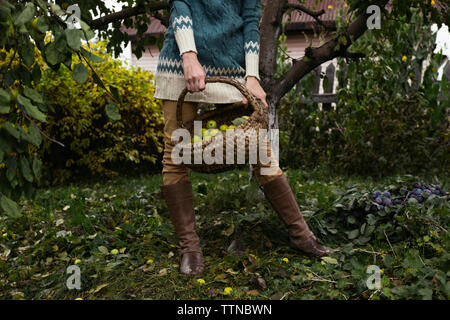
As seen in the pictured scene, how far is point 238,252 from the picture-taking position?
2182 mm

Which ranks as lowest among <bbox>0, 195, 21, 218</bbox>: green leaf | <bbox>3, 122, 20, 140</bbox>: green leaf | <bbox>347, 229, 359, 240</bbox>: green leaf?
<bbox>347, 229, 359, 240</bbox>: green leaf

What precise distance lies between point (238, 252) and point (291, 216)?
32 centimetres

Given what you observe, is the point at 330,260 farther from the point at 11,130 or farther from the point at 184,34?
the point at 11,130

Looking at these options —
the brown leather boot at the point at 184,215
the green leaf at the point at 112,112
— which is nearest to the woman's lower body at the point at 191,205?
the brown leather boot at the point at 184,215

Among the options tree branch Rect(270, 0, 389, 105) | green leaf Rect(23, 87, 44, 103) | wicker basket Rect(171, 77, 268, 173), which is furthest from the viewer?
tree branch Rect(270, 0, 389, 105)

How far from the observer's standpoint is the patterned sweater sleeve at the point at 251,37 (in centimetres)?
200

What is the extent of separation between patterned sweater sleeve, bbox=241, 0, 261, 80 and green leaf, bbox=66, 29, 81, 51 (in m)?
0.92

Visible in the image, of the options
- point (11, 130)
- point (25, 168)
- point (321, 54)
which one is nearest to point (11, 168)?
point (25, 168)

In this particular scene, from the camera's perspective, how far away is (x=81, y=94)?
14.5 feet

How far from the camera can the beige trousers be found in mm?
1989

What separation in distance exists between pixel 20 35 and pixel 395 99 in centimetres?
350

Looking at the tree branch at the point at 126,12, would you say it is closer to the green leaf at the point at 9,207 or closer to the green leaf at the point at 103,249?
the green leaf at the point at 103,249

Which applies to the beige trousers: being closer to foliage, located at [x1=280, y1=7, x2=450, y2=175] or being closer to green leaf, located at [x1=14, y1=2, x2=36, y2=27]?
green leaf, located at [x1=14, y1=2, x2=36, y2=27]

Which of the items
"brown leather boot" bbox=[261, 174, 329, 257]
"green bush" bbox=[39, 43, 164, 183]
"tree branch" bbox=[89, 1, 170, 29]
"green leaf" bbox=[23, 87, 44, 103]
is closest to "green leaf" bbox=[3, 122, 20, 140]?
"green leaf" bbox=[23, 87, 44, 103]
